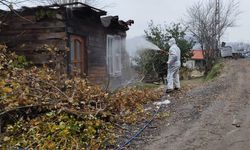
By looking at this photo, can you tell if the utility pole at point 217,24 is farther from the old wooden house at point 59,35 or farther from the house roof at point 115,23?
the old wooden house at point 59,35

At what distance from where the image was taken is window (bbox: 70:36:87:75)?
42.0ft

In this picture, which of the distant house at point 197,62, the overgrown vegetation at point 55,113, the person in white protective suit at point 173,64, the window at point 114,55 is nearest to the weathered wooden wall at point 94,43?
the window at point 114,55

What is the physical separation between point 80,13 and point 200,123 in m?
6.48

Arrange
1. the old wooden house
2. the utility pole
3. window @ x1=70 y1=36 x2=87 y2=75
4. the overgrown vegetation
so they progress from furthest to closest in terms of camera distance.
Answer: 1. the utility pole
2. window @ x1=70 y1=36 x2=87 y2=75
3. the old wooden house
4. the overgrown vegetation

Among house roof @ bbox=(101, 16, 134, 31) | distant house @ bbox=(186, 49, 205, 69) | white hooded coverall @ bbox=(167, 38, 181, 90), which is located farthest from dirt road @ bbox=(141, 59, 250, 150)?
distant house @ bbox=(186, 49, 205, 69)

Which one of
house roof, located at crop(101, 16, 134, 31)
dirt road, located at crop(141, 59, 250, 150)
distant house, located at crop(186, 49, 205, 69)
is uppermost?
house roof, located at crop(101, 16, 134, 31)

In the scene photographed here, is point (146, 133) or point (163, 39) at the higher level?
point (163, 39)

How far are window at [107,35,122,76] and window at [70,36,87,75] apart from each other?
215 cm

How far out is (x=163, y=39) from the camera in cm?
2283

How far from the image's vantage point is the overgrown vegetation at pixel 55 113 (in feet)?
21.8

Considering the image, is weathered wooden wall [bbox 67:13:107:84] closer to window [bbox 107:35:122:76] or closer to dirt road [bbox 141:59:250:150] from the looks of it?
window [bbox 107:35:122:76]

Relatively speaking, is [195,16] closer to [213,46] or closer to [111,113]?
[213,46]

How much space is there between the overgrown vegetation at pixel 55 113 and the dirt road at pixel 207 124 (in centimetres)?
92

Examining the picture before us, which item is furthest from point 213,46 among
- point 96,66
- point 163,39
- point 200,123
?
point 200,123
